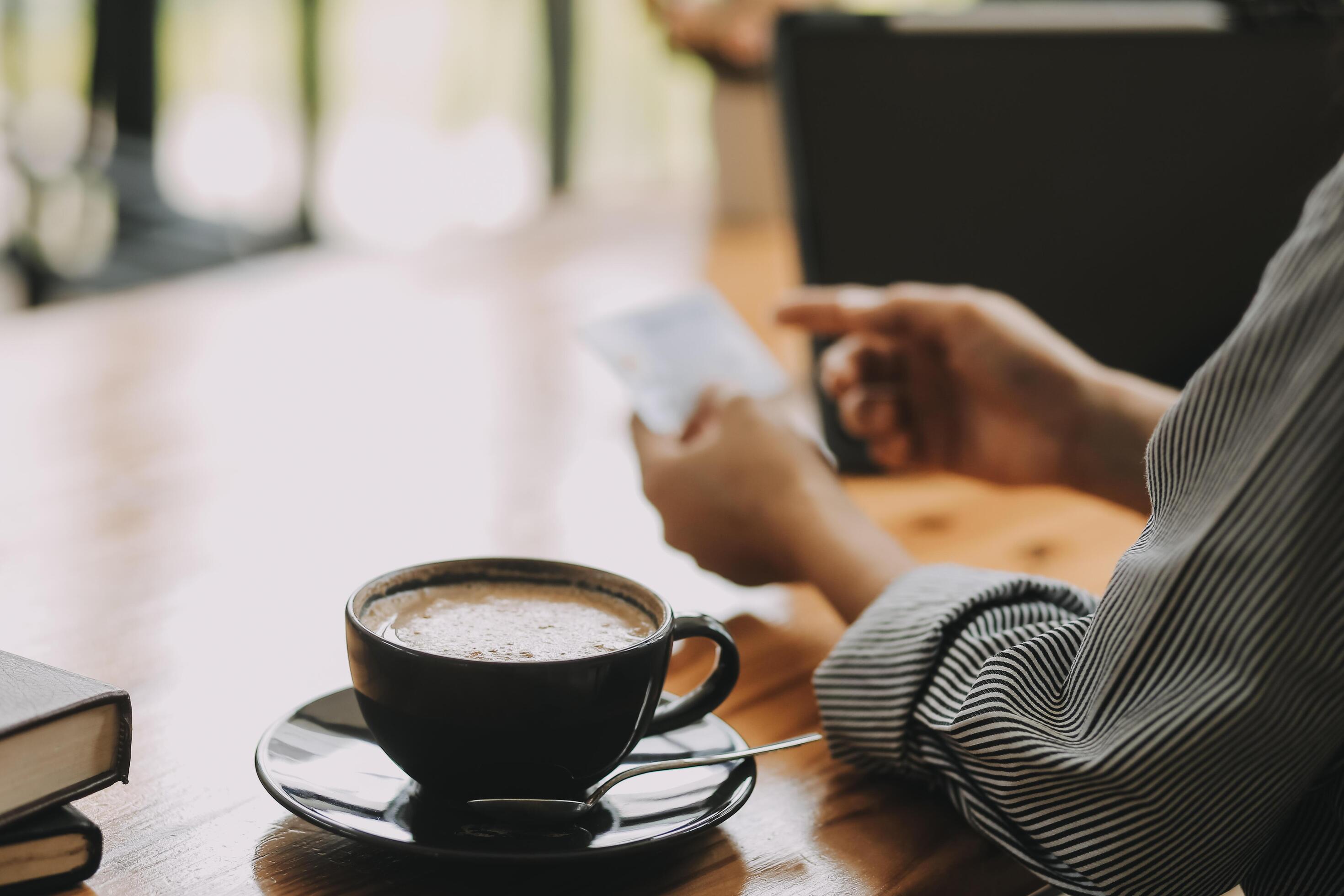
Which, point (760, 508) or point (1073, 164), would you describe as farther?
point (1073, 164)

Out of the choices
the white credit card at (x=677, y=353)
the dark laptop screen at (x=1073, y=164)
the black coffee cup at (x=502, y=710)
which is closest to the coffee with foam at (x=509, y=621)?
the black coffee cup at (x=502, y=710)

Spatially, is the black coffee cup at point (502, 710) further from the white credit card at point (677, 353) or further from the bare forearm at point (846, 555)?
the white credit card at point (677, 353)

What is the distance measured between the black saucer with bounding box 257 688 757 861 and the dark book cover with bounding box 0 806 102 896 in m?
0.06

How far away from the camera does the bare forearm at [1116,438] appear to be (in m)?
0.84

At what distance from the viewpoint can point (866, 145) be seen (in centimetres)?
102

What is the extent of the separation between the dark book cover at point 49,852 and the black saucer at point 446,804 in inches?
2.3

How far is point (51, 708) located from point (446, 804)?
138mm

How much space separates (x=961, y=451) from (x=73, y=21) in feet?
10.7

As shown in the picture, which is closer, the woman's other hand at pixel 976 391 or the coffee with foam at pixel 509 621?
the coffee with foam at pixel 509 621

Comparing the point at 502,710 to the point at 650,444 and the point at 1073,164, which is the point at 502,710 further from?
the point at 1073,164

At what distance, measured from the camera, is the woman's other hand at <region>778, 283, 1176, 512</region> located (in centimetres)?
86

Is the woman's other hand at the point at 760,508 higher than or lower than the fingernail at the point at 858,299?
lower

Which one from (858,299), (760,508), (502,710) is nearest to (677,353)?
(858,299)

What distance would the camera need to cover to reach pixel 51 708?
0.39 metres
